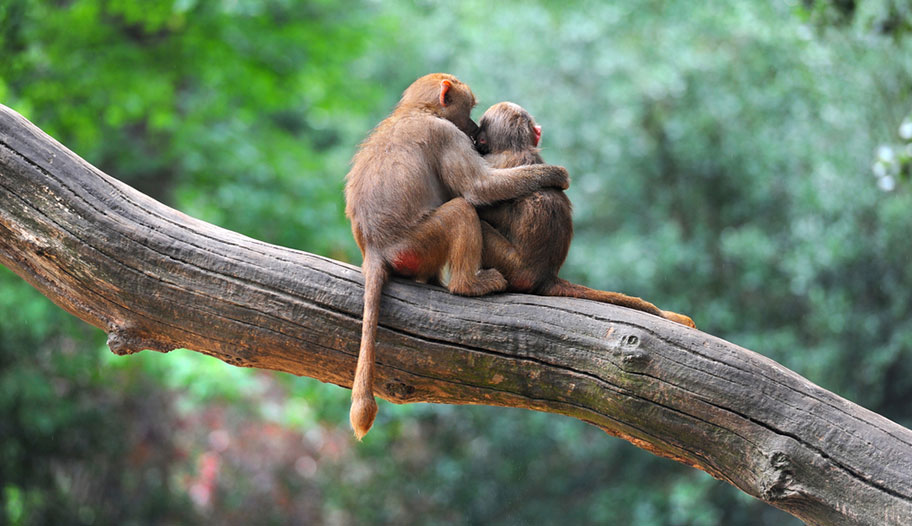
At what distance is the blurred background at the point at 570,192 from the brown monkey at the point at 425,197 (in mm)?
3903

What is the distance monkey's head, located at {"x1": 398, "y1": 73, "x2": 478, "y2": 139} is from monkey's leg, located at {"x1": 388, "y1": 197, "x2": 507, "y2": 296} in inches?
21.9

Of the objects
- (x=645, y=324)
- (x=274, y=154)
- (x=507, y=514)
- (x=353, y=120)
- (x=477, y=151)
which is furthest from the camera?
(x=353, y=120)

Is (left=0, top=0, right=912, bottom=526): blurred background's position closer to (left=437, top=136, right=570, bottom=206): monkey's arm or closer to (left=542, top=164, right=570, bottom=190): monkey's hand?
(left=437, top=136, right=570, bottom=206): monkey's arm

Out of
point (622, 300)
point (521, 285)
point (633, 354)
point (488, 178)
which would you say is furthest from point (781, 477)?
point (488, 178)

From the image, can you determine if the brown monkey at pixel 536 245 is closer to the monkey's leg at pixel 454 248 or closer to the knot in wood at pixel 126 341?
the monkey's leg at pixel 454 248

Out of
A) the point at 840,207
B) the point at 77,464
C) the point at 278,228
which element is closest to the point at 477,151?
the point at 278,228

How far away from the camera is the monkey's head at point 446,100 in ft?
11.5

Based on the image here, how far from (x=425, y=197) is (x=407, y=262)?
281mm

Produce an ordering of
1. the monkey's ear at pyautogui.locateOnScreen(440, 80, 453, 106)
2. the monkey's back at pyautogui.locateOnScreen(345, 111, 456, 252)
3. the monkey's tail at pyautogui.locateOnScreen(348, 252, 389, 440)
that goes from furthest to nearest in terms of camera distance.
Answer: the monkey's ear at pyautogui.locateOnScreen(440, 80, 453, 106) < the monkey's back at pyautogui.locateOnScreen(345, 111, 456, 252) < the monkey's tail at pyautogui.locateOnScreen(348, 252, 389, 440)

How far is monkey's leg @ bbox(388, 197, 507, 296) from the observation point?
3.09 m

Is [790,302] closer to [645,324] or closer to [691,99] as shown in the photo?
[691,99]

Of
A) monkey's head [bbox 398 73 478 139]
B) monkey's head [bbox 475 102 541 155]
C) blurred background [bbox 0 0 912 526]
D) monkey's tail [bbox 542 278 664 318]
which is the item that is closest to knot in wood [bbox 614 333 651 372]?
monkey's tail [bbox 542 278 664 318]

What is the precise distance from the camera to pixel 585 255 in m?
8.89

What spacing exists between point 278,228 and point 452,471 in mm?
3436
